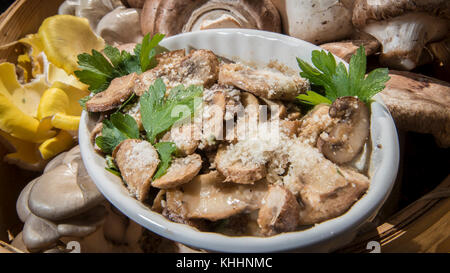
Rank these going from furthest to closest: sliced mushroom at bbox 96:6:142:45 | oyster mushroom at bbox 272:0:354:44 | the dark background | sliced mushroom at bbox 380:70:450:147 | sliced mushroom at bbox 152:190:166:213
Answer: the dark background, sliced mushroom at bbox 96:6:142:45, oyster mushroom at bbox 272:0:354:44, sliced mushroom at bbox 380:70:450:147, sliced mushroom at bbox 152:190:166:213

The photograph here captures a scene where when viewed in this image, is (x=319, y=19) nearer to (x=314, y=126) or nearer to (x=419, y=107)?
(x=419, y=107)

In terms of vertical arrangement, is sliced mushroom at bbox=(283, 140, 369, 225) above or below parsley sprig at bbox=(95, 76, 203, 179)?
below

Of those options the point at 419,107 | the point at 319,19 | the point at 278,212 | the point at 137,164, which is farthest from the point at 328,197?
the point at 319,19

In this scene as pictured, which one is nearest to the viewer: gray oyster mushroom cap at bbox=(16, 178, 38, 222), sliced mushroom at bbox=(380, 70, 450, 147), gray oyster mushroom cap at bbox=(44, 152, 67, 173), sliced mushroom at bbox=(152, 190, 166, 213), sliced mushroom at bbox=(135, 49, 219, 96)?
sliced mushroom at bbox=(152, 190, 166, 213)

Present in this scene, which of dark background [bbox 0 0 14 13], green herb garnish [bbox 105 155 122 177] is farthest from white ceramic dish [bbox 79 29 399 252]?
dark background [bbox 0 0 14 13]

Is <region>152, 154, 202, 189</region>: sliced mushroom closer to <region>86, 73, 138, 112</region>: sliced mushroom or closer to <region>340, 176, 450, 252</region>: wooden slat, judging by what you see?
<region>86, 73, 138, 112</region>: sliced mushroom

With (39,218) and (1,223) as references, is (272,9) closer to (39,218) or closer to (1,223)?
(39,218)

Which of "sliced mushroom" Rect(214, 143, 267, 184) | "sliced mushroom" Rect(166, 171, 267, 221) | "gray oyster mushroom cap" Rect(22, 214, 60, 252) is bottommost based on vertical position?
"gray oyster mushroom cap" Rect(22, 214, 60, 252)
